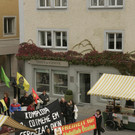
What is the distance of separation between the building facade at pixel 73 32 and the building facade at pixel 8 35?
5005 mm

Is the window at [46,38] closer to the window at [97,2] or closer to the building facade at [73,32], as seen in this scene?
the building facade at [73,32]

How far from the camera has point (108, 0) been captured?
2658 cm

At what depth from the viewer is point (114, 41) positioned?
26.9 metres

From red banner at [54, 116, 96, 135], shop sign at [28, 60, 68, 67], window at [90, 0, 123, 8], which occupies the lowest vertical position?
red banner at [54, 116, 96, 135]

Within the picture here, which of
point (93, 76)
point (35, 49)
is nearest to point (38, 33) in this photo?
point (35, 49)

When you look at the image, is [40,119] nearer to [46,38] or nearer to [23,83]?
[23,83]

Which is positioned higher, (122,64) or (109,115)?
(122,64)

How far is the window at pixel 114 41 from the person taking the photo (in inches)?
1049

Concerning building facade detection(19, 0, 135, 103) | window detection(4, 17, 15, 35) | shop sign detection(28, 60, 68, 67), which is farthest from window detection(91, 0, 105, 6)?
window detection(4, 17, 15, 35)

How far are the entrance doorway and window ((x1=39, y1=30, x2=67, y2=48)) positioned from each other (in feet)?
8.54

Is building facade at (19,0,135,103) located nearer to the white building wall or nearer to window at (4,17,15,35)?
the white building wall

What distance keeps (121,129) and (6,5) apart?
1839 cm

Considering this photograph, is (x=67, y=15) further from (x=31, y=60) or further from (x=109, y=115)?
(x=109, y=115)

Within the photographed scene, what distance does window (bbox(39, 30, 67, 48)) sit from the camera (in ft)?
95.1
